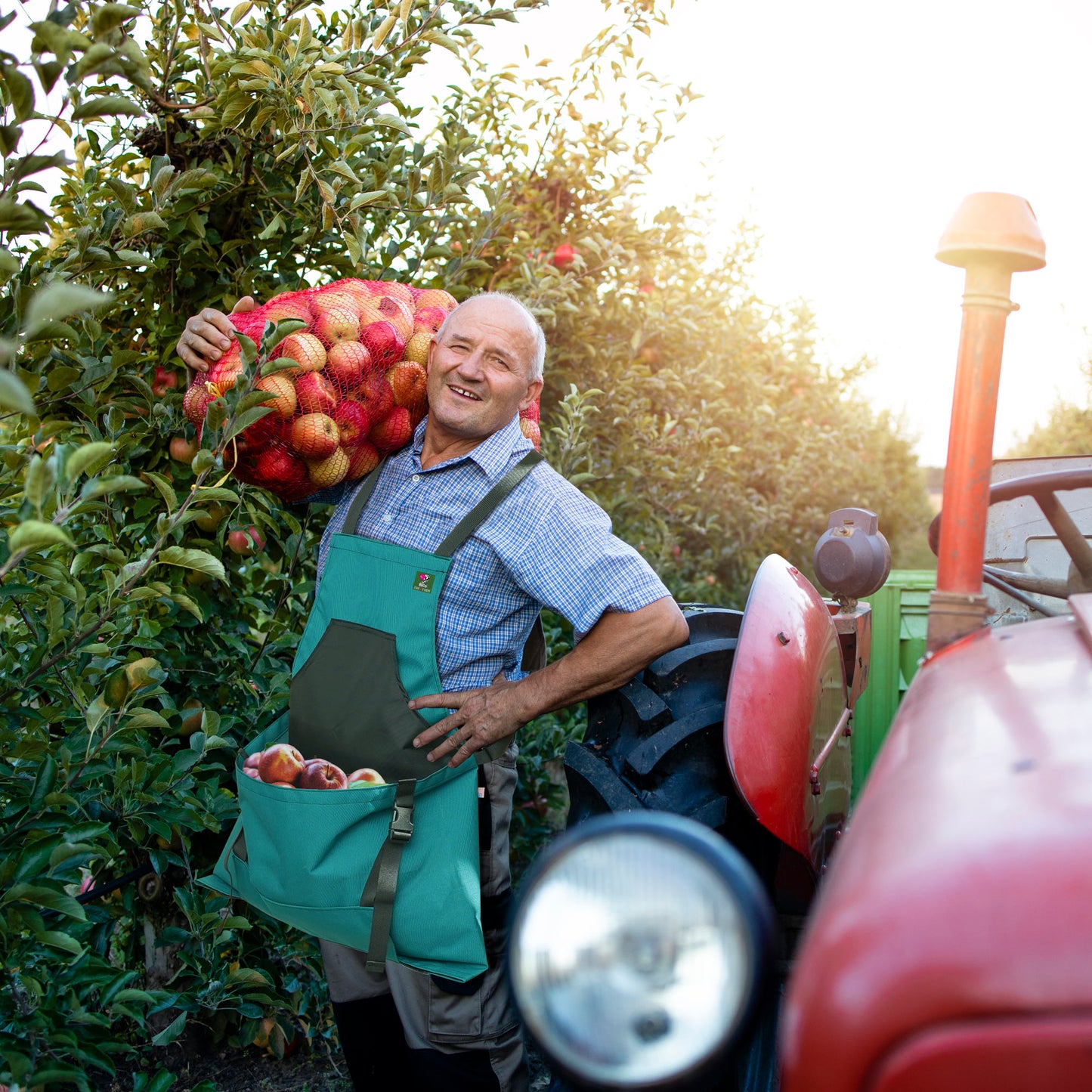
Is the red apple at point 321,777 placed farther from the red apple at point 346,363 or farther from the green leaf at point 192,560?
the red apple at point 346,363

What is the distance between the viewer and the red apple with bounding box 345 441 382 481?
234cm

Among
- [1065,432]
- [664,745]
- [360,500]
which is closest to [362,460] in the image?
[360,500]

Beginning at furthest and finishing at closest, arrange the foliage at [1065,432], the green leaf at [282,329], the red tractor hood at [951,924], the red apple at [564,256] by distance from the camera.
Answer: the foliage at [1065,432]
the red apple at [564,256]
the green leaf at [282,329]
the red tractor hood at [951,924]

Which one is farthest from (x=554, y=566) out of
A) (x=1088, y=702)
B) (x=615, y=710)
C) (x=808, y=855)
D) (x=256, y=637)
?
(x=1088, y=702)

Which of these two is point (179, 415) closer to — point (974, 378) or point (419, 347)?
point (419, 347)

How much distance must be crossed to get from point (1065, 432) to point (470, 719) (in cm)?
1223

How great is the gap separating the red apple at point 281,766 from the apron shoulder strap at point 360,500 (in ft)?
1.62

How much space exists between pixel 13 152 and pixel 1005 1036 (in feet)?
4.86

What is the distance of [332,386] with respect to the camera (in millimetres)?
2164

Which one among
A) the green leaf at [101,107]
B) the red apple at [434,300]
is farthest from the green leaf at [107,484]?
the red apple at [434,300]

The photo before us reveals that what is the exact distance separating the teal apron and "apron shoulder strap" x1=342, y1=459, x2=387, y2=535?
121mm

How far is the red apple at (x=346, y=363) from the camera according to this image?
2.14 metres

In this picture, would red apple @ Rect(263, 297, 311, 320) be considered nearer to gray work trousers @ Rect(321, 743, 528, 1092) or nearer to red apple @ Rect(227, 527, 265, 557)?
red apple @ Rect(227, 527, 265, 557)

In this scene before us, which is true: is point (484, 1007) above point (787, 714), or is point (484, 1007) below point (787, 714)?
below
